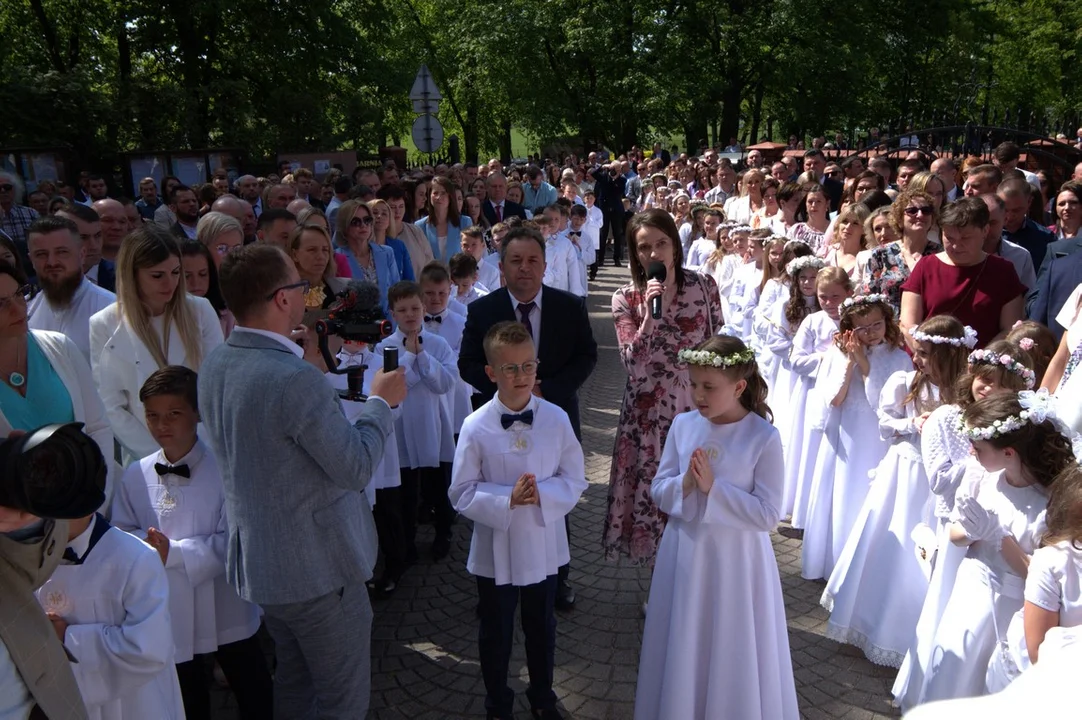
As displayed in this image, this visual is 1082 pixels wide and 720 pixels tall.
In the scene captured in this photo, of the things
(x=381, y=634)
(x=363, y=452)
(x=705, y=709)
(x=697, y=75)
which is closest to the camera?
(x=363, y=452)

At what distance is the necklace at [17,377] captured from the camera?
11.8 ft

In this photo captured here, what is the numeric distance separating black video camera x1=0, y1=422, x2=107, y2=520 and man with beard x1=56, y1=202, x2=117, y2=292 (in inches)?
167

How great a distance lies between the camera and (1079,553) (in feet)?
8.80

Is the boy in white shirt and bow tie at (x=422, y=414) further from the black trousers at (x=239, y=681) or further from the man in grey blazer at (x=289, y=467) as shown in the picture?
the man in grey blazer at (x=289, y=467)

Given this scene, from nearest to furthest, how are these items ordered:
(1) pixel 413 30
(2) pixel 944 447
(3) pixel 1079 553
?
(3) pixel 1079 553
(2) pixel 944 447
(1) pixel 413 30

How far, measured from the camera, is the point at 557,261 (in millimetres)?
10203

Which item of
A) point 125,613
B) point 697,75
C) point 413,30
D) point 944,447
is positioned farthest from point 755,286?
point 413,30

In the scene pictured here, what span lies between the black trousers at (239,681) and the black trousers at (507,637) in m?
1.00

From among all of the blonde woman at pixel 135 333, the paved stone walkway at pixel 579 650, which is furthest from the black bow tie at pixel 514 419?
the blonde woman at pixel 135 333

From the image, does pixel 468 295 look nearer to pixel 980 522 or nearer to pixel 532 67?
pixel 980 522

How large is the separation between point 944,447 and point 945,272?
174 centimetres

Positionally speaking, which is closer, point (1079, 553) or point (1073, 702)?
point (1073, 702)

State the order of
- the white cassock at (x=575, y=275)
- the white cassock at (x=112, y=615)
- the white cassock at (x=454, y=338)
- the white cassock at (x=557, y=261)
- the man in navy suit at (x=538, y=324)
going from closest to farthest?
the white cassock at (x=112, y=615) < the man in navy suit at (x=538, y=324) < the white cassock at (x=454, y=338) < the white cassock at (x=557, y=261) < the white cassock at (x=575, y=275)

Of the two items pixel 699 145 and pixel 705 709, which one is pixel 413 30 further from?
pixel 705 709
